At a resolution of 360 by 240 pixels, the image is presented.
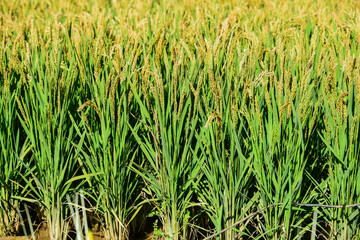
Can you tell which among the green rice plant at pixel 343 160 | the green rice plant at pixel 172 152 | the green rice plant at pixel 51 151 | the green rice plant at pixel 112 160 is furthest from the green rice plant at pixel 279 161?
the green rice plant at pixel 51 151

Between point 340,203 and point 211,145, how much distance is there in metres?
0.62

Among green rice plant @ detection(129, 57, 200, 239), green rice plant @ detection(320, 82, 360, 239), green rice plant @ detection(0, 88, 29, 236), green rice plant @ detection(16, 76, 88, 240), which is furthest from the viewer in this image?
green rice plant @ detection(0, 88, 29, 236)

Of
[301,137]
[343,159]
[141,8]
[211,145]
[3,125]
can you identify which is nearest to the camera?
[301,137]

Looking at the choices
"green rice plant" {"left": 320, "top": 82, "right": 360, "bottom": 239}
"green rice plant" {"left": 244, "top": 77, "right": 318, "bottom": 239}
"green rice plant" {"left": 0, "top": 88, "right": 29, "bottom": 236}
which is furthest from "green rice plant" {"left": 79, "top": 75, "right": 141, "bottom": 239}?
"green rice plant" {"left": 320, "top": 82, "right": 360, "bottom": 239}

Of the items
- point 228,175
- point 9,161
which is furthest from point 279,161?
point 9,161

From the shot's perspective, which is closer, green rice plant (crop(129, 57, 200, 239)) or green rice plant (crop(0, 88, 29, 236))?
green rice plant (crop(129, 57, 200, 239))

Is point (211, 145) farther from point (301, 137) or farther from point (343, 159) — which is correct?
point (343, 159)

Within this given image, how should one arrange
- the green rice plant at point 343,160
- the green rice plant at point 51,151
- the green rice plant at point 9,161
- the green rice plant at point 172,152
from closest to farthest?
the green rice plant at point 343,160
the green rice plant at point 172,152
the green rice plant at point 51,151
the green rice plant at point 9,161

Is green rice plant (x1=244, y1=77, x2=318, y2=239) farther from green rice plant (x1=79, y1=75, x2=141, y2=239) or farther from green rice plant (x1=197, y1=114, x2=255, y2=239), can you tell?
green rice plant (x1=79, y1=75, x2=141, y2=239)

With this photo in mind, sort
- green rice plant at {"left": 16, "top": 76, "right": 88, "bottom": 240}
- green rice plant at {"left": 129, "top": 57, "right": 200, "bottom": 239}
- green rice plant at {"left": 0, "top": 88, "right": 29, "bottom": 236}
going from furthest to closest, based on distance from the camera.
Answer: green rice plant at {"left": 0, "top": 88, "right": 29, "bottom": 236} → green rice plant at {"left": 16, "top": 76, "right": 88, "bottom": 240} → green rice plant at {"left": 129, "top": 57, "right": 200, "bottom": 239}

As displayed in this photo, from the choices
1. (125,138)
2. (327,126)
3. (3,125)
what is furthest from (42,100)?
(327,126)

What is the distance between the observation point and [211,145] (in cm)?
208

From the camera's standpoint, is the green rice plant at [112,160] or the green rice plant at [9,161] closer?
the green rice plant at [112,160]

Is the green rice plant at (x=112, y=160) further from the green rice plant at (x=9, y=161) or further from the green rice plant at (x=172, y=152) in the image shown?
the green rice plant at (x=9, y=161)
